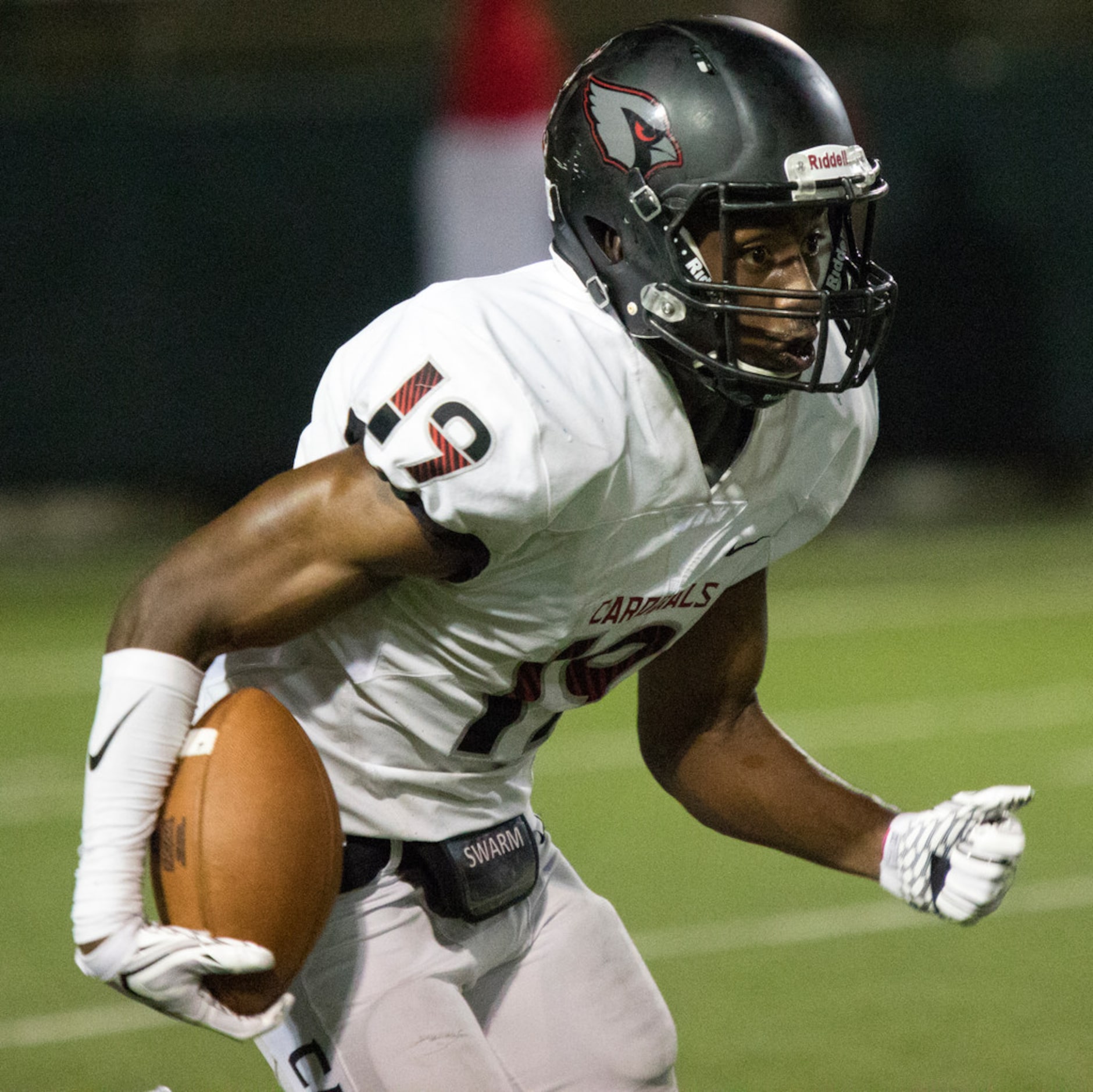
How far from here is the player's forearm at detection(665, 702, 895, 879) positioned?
2254 millimetres

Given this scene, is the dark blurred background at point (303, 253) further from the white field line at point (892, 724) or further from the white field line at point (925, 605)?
the white field line at point (892, 724)

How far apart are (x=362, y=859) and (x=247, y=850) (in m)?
0.23

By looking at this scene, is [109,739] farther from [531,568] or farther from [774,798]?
[774,798]

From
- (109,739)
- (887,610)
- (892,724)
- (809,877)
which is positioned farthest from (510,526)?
(887,610)

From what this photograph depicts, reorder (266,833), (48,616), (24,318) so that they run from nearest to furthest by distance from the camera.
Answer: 1. (266,833)
2. (48,616)
3. (24,318)

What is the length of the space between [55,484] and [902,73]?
4471 mm

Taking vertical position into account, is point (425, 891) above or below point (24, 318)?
above

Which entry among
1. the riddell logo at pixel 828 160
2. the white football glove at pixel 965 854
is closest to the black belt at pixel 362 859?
the white football glove at pixel 965 854

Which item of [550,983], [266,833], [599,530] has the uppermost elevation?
[599,530]

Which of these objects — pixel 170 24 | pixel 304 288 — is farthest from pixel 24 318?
pixel 170 24

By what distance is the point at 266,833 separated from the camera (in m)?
1.86

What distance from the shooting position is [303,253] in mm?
8273

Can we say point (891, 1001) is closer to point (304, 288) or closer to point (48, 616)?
point (48, 616)

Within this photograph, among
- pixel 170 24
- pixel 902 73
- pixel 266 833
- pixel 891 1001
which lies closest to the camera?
pixel 266 833
